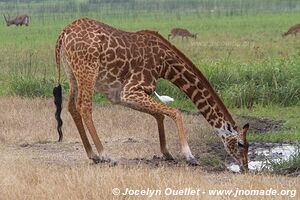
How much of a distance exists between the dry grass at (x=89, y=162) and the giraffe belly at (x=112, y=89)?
79 cm

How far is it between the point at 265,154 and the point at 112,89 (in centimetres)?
240

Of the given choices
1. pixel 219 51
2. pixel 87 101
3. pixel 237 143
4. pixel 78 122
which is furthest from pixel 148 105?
pixel 219 51

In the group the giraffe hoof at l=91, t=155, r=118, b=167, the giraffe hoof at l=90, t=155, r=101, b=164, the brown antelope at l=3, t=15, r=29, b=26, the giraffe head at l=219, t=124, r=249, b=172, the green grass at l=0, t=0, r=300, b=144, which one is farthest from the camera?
the brown antelope at l=3, t=15, r=29, b=26

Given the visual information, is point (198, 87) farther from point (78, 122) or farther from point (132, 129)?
point (132, 129)

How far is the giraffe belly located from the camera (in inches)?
380

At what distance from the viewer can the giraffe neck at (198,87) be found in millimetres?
9758

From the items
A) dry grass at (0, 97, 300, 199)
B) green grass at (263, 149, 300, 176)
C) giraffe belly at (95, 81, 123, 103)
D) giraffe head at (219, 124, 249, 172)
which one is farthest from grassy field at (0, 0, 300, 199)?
giraffe belly at (95, 81, 123, 103)

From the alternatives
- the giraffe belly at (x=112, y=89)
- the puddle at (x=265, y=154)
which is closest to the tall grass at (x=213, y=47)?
the puddle at (x=265, y=154)

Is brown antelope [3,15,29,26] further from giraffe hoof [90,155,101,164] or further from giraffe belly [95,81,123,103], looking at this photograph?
giraffe hoof [90,155,101,164]

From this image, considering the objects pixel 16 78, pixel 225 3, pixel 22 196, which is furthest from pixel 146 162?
pixel 225 3

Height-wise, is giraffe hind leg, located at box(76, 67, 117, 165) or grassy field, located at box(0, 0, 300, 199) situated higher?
giraffe hind leg, located at box(76, 67, 117, 165)

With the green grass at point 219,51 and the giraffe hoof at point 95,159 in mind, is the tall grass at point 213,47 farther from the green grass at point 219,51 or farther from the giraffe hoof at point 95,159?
the giraffe hoof at point 95,159

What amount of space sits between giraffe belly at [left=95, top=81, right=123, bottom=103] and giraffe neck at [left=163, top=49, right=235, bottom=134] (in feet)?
2.21

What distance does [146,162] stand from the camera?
9.45 m
